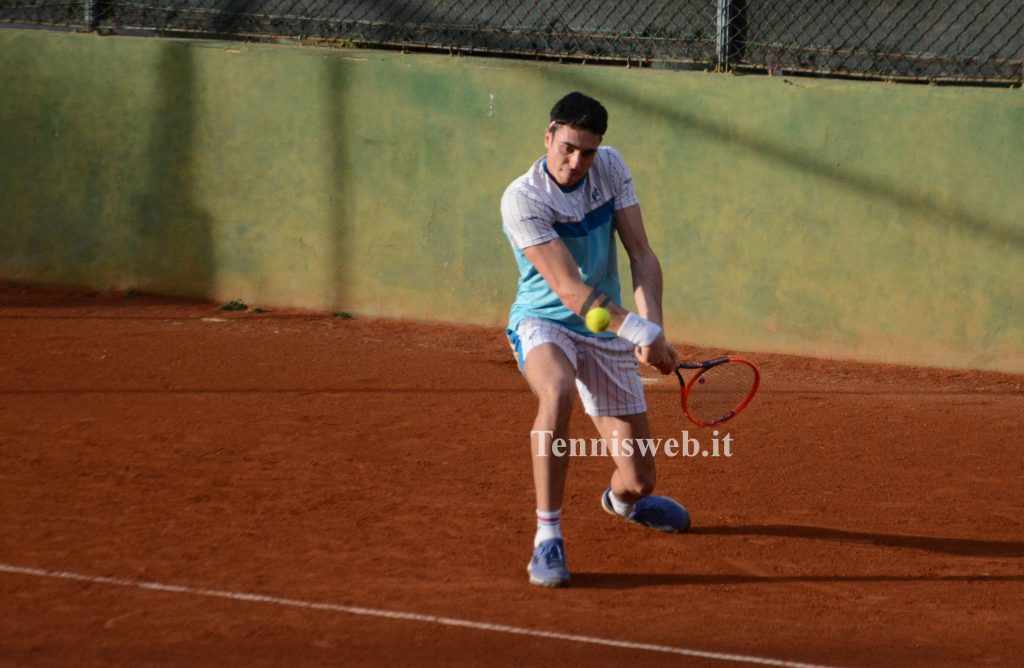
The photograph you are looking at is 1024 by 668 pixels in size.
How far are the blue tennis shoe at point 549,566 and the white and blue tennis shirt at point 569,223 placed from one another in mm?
852

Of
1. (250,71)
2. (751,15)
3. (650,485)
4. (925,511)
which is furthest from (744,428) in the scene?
(250,71)

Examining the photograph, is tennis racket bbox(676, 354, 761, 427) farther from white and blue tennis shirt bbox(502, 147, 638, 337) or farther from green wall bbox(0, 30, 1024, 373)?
green wall bbox(0, 30, 1024, 373)

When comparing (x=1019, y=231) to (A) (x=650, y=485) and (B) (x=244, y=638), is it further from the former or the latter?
(B) (x=244, y=638)

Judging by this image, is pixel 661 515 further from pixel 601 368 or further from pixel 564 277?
pixel 564 277

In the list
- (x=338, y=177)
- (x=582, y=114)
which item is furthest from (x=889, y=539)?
(x=338, y=177)

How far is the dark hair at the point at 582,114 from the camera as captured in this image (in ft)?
15.8

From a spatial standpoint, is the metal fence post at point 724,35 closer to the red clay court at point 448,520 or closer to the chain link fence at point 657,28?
the chain link fence at point 657,28

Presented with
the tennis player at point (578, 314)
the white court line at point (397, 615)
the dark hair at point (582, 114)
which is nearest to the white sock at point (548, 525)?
the tennis player at point (578, 314)

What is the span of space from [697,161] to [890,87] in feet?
4.29

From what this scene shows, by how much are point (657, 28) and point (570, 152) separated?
4.66 m

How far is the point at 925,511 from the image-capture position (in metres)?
5.86

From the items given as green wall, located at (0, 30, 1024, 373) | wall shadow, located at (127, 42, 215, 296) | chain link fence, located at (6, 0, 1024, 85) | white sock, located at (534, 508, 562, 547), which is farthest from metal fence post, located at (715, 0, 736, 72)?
white sock, located at (534, 508, 562, 547)

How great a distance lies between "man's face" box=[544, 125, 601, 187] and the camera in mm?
4875

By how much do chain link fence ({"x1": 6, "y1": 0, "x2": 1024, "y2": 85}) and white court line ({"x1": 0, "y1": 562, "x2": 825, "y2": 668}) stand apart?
17.8ft
